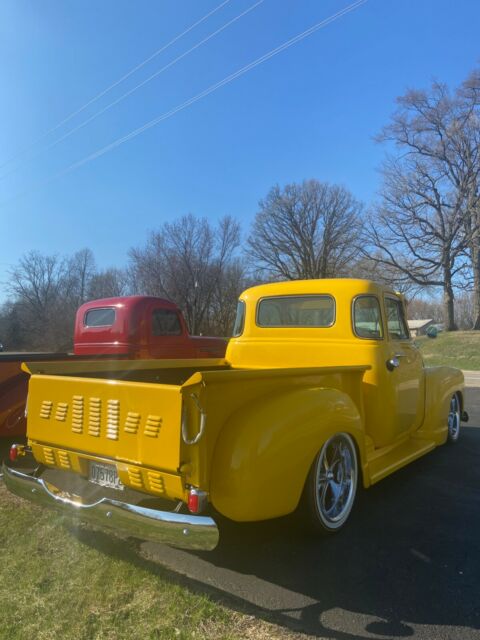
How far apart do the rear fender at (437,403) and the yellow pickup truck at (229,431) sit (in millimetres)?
496

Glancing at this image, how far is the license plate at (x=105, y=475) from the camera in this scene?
2973 mm

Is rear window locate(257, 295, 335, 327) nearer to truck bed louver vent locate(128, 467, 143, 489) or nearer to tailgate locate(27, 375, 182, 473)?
tailgate locate(27, 375, 182, 473)

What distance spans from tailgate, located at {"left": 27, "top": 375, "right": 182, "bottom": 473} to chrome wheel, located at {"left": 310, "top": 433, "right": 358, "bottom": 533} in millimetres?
1141

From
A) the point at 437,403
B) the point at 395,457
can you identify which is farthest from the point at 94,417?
the point at 437,403

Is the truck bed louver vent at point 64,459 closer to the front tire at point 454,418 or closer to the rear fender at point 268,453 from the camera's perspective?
the rear fender at point 268,453

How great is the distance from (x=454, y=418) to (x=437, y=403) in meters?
1.03

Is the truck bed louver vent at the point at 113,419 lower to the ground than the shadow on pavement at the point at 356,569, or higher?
higher

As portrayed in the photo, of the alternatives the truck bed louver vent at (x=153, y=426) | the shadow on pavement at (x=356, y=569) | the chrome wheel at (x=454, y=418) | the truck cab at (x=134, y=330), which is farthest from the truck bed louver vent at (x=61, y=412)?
the chrome wheel at (x=454, y=418)

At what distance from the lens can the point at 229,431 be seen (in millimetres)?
2695

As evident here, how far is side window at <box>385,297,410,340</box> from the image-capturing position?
15.3ft

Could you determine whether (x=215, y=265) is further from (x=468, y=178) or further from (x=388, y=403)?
(x=388, y=403)

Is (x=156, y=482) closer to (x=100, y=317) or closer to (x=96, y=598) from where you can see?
(x=96, y=598)

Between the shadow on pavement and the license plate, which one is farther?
the license plate

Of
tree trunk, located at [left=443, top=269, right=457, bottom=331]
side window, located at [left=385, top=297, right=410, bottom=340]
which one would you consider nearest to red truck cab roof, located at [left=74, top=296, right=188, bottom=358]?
side window, located at [left=385, top=297, right=410, bottom=340]
